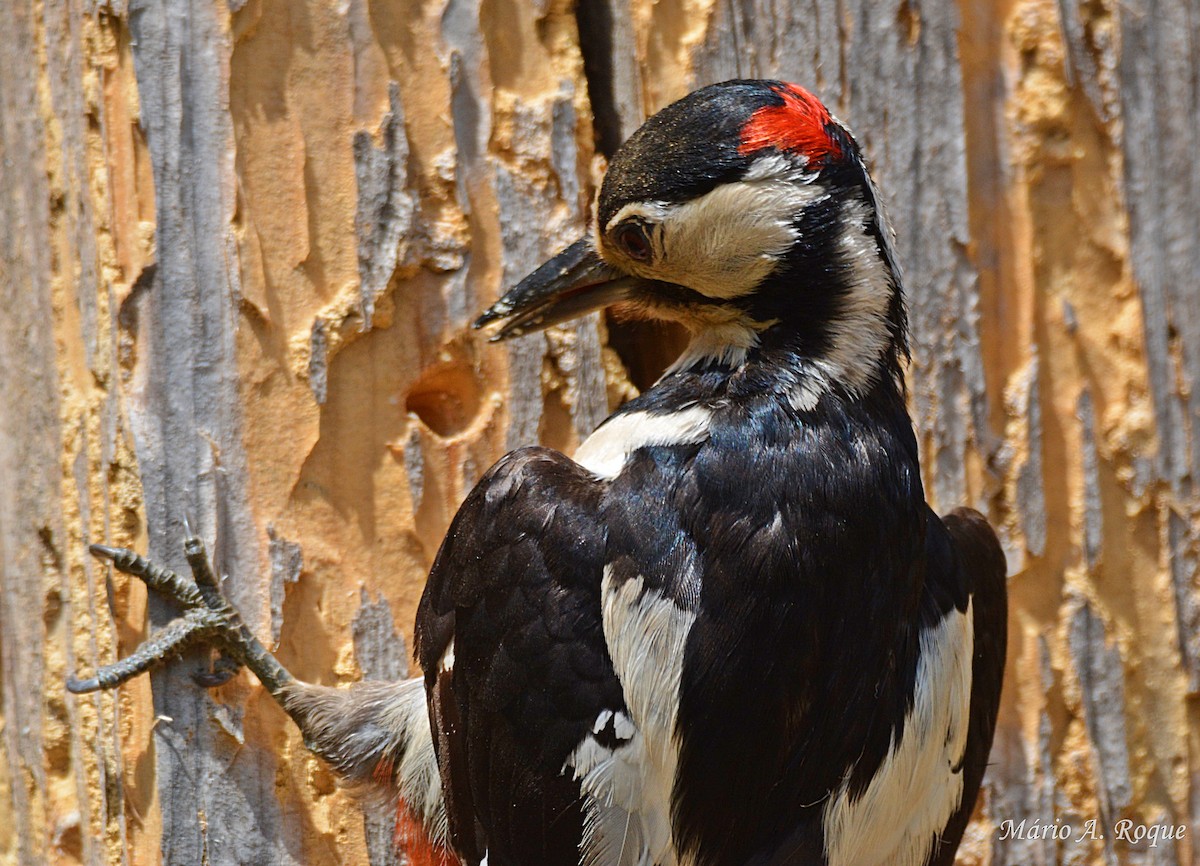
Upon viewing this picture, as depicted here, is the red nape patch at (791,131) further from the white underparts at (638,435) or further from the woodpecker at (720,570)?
the white underparts at (638,435)

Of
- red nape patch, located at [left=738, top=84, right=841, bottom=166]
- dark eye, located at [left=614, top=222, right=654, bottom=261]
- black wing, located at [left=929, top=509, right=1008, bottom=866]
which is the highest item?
red nape patch, located at [left=738, top=84, right=841, bottom=166]

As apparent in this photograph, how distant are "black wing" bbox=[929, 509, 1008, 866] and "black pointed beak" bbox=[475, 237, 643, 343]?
0.57m

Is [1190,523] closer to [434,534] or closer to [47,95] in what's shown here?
[434,534]

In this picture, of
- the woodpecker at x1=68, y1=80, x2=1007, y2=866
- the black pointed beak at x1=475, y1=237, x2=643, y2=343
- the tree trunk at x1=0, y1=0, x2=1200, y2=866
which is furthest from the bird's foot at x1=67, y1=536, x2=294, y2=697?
the black pointed beak at x1=475, y1=237, x2=643, y2=343

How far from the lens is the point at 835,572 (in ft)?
5.20

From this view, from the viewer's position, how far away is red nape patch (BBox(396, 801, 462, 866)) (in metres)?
1.84

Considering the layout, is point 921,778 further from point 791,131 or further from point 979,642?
point 791,131

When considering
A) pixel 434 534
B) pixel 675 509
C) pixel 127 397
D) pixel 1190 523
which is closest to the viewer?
pixel 675 509

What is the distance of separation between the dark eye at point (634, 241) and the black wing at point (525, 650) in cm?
27

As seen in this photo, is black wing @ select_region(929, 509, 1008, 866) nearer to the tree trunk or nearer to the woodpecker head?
the tree trunk

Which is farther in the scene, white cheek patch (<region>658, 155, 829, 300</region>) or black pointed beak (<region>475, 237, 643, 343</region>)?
black pointed beak (<region>475, 237, 643, 343</region>)

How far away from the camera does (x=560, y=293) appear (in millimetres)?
1780

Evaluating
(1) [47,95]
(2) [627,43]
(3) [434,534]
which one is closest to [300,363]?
(3) [434,534]

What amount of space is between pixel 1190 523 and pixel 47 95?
1.83m
